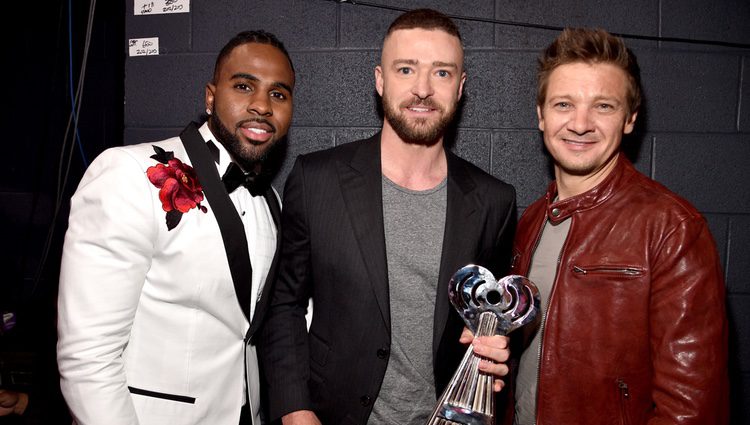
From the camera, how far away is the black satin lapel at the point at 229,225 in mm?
1309

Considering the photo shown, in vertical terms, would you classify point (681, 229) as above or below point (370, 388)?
above

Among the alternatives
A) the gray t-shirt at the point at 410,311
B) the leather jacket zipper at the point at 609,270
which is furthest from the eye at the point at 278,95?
the leather jacket zipper at the point at 609,270

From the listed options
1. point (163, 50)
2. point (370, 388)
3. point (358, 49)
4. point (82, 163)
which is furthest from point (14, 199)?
point (370, 388)

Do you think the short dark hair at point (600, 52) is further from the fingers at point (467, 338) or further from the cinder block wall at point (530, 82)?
the fingers at point (467, 338)

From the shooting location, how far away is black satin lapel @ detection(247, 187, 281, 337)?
1404 mm

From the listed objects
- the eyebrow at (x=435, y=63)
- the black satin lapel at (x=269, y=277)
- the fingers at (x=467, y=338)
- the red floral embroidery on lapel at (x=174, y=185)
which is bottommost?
the fingers at (x=467, y=338)

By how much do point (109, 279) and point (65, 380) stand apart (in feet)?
0.96

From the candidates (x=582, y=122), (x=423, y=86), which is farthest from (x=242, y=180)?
(x=582, y=122)

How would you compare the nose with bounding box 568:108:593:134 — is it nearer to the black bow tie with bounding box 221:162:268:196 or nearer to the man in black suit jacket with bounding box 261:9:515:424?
the man in black suit jacket with bounding box 261:9:515:424

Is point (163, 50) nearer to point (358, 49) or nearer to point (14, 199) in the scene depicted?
point (358, 49)

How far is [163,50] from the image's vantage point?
2107 mm

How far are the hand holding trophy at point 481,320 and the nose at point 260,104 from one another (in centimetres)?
81

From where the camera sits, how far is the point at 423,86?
1.50 metres

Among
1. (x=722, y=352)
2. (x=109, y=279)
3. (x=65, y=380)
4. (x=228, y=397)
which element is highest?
(x=109, y=279)
